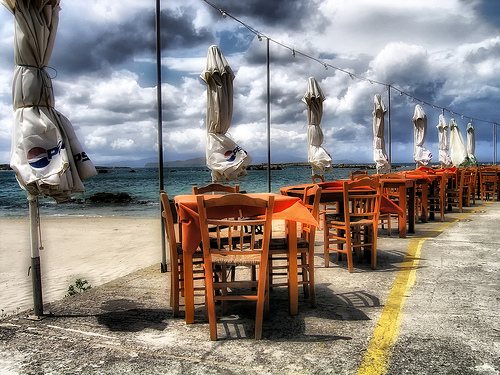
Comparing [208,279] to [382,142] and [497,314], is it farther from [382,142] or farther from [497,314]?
[382,142]

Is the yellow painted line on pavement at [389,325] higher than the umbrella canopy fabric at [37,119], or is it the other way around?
the umbrella canopy fabric at [37,119]

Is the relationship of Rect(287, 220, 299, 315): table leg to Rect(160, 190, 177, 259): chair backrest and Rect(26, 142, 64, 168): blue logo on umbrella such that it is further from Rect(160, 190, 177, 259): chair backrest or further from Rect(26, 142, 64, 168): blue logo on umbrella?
Rect(26, 142, 64, 168): blue logo on umbrella

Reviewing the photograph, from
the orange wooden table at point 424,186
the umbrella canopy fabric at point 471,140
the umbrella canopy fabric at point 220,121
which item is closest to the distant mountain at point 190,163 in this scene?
the umbrella canopy fabric at point 220,121

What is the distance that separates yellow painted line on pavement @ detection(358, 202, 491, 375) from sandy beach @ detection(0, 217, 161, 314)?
3.77 metres

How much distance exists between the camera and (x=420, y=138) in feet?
52.9

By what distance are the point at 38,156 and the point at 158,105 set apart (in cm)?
202

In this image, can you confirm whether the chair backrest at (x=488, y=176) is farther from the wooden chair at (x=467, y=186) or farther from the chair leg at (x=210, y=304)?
the chair leg at (x=210, y=304)

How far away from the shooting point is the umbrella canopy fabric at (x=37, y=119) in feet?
10.7

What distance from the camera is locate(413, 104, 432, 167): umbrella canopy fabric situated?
15826 millimetres

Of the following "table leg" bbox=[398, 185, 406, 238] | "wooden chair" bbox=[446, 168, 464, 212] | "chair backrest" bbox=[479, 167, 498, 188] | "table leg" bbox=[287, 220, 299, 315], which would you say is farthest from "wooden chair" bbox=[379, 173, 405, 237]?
"chair backrest" bbox=[479, 167, 498, 188]

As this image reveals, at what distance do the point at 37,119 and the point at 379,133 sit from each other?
39.1 ft

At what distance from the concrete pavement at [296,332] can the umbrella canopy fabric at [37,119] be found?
1.10 metres

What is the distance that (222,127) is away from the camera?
21.9 feet

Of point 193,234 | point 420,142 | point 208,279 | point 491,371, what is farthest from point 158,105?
point 420,142
